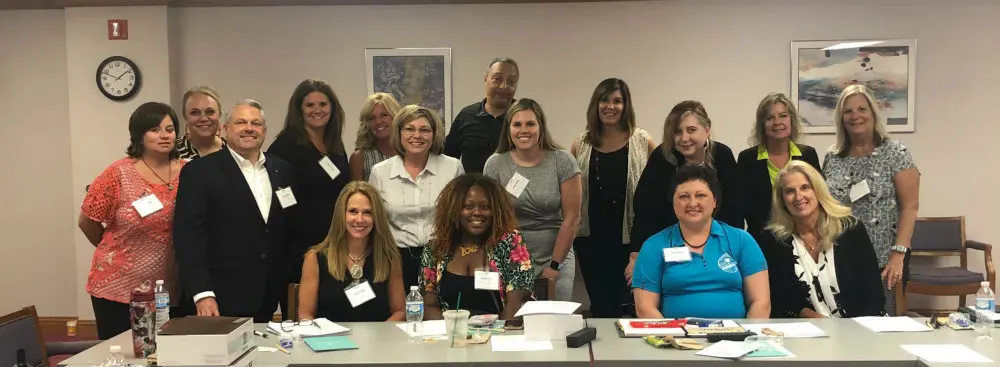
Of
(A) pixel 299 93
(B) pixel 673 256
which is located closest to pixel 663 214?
(B) pixel 673 256

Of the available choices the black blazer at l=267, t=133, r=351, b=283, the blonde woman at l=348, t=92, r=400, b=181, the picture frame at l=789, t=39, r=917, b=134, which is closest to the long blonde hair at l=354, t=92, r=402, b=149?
the blonde woman at l=348, t=92, r=400, b=181

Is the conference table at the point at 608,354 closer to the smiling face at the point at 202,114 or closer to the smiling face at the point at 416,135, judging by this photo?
the smiling face at the point at 416,135

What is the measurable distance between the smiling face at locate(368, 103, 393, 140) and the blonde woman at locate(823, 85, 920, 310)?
2.34 m

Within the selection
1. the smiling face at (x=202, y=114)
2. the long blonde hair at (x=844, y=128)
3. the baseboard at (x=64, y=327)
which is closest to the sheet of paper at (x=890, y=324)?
the long blonde hair at (x=844, y=128)

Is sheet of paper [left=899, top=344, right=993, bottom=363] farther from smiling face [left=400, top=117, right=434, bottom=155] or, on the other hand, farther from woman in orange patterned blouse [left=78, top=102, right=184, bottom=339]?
woman in orange patterned blouse [left=78, top=102, right=184, bottom=339]

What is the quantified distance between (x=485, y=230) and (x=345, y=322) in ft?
2.29

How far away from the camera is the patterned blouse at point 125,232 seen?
3.24 metres

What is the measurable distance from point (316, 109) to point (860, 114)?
2701 mm

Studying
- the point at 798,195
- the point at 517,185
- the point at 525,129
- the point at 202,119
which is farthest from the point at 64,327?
the point at 798,195

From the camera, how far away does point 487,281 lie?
9.93 ft

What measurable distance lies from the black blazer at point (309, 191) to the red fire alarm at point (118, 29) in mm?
2465

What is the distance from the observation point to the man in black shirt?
420 cm

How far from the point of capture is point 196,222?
10.2 feet

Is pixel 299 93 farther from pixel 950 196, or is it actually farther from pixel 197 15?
pixel 950 196
